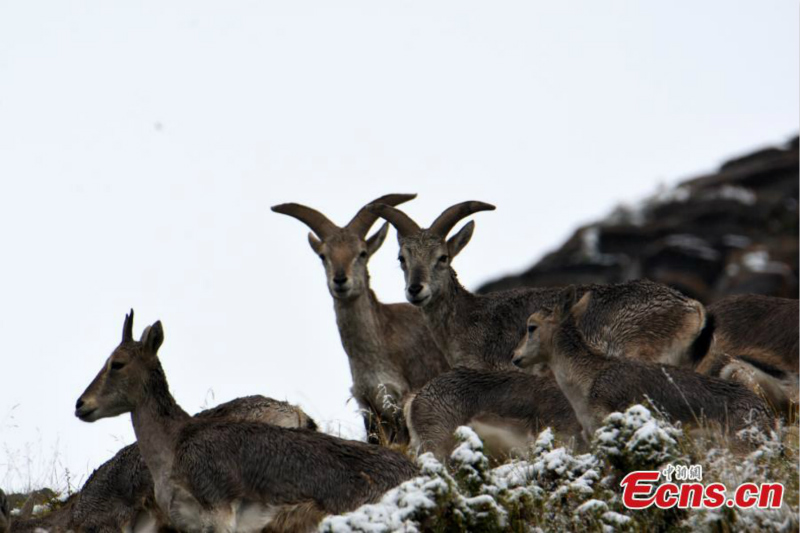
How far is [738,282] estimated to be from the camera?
145 ft

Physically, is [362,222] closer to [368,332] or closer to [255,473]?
[368,332]

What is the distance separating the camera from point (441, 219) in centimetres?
1734

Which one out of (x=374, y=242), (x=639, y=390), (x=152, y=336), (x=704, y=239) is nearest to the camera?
(x=639, y=390)

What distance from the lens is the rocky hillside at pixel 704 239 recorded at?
47250 millimetres

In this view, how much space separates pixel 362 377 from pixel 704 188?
1734 inches

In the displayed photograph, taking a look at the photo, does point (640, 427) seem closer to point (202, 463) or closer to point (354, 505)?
point (354, 505)

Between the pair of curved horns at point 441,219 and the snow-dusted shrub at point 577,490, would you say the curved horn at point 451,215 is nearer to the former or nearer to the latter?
the pair of curved horns at point 441,219

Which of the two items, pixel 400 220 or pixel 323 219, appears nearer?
pixel 400 220

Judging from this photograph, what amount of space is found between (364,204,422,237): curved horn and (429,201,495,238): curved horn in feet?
0.68

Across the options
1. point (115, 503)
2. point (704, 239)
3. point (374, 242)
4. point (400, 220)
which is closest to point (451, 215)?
point (400, 220)

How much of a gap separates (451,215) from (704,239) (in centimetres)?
3772

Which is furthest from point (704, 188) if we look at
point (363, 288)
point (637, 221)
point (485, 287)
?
point (363, 288)

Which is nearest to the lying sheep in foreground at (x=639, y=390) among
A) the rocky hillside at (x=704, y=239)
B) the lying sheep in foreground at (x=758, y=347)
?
the lying sheep in foreground at (x=758, y=347)

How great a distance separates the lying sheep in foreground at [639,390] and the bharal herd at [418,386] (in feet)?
0.05
